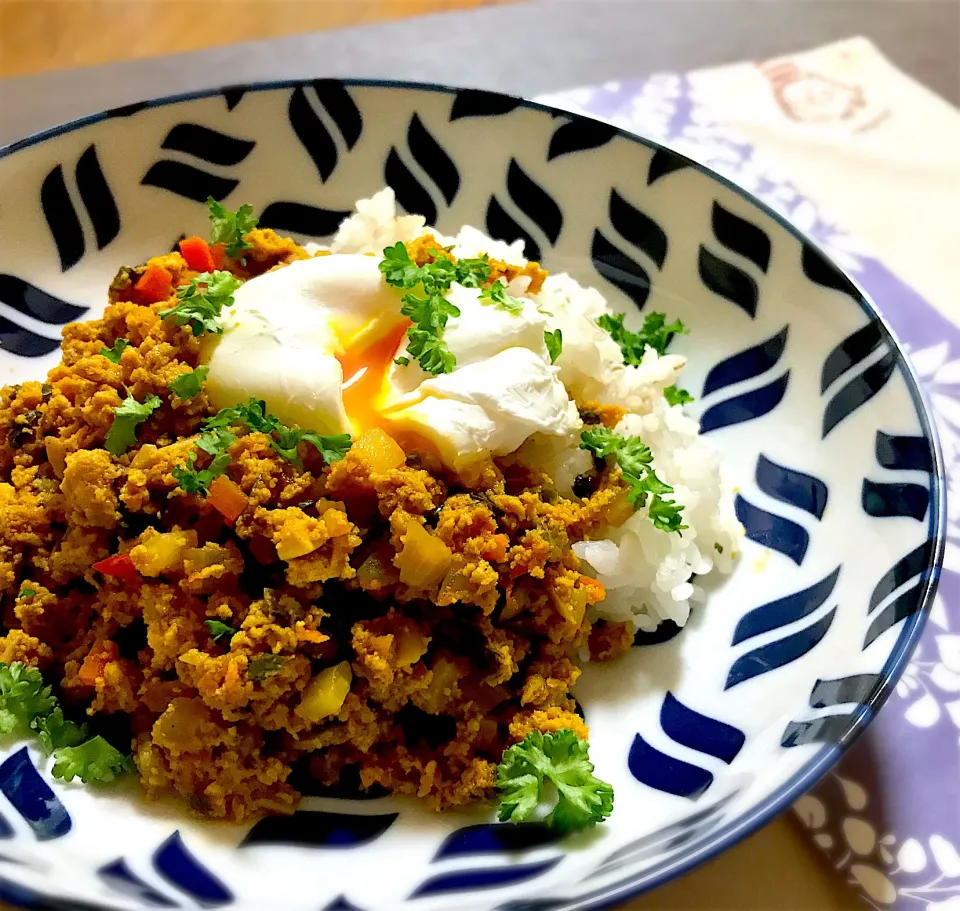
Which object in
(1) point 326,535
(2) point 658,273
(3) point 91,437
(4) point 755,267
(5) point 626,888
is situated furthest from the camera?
(2) point 658,273

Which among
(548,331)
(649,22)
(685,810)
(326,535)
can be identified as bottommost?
(685,810)

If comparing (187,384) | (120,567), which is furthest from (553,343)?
(120,567)

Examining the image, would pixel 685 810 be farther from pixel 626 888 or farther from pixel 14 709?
pixel 14 709

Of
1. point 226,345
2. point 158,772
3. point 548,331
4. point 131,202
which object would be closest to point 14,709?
point 158,772

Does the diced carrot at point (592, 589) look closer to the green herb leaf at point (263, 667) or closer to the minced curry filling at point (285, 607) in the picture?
the minced curry filling at point (285, 607)

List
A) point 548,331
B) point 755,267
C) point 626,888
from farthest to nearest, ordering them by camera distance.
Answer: point 755,267 < point 548,331 < point 626,888

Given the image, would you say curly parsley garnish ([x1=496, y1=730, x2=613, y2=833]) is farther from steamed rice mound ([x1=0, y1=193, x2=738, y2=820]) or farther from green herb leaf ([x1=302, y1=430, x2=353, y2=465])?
green herb leaf ([x1=302, y1=430, x2=353, y2=465])
